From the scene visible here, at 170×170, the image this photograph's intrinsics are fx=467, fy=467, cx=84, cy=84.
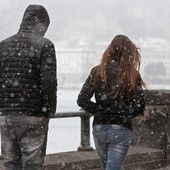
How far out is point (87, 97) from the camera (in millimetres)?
3324

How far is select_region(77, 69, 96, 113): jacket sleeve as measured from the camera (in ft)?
10.8

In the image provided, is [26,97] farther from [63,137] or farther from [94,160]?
[63,137]

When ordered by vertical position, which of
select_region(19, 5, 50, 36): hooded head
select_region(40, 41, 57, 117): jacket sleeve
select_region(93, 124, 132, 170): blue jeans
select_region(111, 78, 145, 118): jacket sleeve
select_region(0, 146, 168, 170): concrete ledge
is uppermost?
select_region(19, 5, 50, 36): hooded head

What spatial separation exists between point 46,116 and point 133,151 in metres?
2.73

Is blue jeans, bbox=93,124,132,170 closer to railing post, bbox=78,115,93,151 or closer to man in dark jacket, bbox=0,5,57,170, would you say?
man in dark jacket, bbox=0,5,57,170

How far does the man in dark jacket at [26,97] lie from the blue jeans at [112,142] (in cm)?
37

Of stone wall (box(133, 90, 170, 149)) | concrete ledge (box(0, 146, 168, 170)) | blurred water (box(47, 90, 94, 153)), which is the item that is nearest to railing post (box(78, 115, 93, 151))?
concrete ledge (box(0, 146, 168, 170))

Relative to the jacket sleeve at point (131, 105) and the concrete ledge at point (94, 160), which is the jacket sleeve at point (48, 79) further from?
the concrete ledge at point (94, 160)

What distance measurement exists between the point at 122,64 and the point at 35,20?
692 mm

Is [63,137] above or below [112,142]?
below

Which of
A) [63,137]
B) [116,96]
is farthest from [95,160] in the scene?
[63,137]

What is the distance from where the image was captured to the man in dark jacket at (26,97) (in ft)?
10.4

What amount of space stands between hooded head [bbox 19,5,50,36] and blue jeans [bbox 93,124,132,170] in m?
0.80

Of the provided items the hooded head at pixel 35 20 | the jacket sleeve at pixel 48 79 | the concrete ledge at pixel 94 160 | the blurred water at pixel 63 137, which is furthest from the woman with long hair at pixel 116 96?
the blurred water at pixel 63 137
